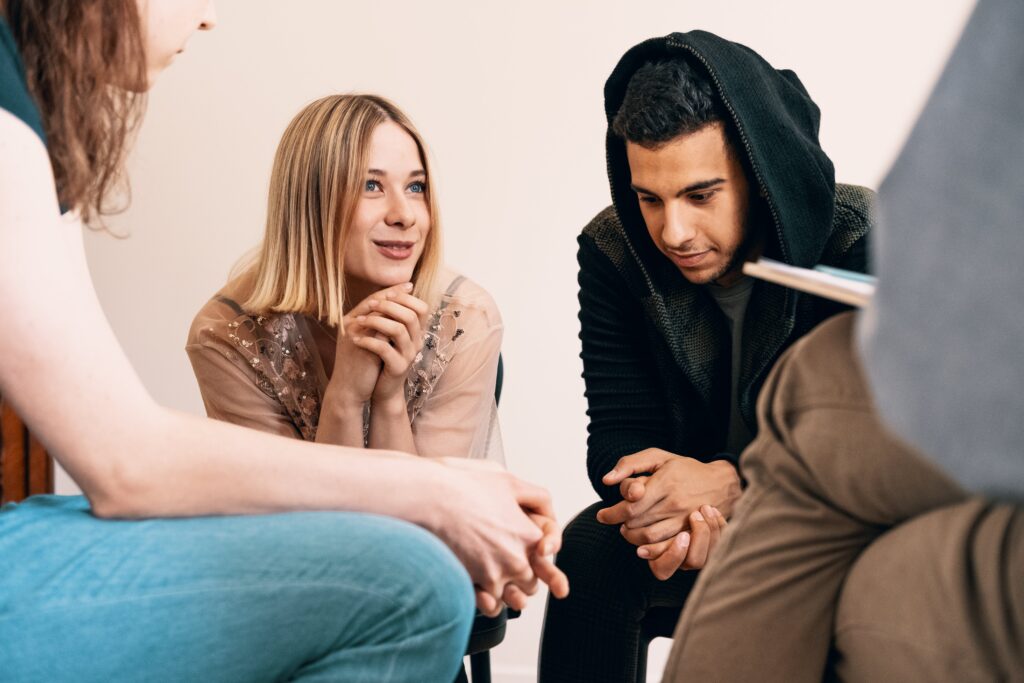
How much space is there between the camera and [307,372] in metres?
1.67

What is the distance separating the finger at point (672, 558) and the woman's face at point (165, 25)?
0.82 meters

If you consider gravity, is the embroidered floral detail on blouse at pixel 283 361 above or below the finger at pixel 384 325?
below

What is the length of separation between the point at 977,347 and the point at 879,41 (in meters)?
2.16

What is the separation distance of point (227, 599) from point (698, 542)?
70 cm

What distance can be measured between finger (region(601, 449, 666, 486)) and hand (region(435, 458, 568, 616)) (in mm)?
347

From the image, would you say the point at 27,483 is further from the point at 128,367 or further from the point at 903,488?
the point at 903,488

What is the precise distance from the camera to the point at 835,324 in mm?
726

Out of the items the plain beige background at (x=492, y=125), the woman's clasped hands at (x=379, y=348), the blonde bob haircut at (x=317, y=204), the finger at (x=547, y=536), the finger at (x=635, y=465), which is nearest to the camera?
the finger at (x=547, y=536)

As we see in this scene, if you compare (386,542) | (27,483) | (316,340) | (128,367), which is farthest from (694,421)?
(27,483)

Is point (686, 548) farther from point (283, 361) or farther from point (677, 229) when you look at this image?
point (283, 361)

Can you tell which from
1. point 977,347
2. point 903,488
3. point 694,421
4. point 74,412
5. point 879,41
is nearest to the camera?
point 977,347

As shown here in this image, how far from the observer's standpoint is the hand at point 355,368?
1.53 m

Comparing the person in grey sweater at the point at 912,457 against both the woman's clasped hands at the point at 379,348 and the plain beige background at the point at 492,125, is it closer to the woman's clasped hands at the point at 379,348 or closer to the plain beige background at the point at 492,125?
the woman's clasped hands at the point at 379,348

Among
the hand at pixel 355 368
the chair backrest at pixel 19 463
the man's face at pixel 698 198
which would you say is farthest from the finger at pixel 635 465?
the chair backrest at pixel 19 463
